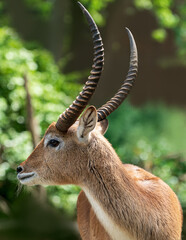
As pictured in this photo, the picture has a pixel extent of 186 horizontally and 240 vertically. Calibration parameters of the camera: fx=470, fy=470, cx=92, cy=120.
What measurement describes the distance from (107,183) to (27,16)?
11.7 m

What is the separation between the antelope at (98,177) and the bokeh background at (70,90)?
0.57 metres

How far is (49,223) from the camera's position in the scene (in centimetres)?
748

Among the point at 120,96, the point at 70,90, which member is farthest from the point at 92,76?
the point at 70,90

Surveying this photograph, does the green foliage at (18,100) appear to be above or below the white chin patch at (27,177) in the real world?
below

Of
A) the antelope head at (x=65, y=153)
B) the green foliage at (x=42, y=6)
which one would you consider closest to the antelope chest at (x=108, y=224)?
the antelope head at (x=65, y=153)

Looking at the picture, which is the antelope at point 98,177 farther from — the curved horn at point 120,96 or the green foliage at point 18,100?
the green foliage at point 18,100

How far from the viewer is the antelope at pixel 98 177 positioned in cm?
402

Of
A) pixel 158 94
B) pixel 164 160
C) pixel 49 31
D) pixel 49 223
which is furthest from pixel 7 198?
pixel 158 94

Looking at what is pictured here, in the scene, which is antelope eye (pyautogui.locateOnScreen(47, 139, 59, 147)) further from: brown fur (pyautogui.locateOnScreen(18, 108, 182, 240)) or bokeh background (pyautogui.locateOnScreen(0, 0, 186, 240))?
bokeh background (pyautogui.locateOnScreen(0, 0, 186, 240))

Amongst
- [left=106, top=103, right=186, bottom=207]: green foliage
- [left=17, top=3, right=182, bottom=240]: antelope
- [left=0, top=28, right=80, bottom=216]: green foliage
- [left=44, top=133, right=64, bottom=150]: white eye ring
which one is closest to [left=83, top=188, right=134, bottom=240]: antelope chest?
[left=17, top=3, right=182, bottom=240]: antelope

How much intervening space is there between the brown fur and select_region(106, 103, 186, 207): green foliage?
2852 millimetres

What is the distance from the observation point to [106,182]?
409cm

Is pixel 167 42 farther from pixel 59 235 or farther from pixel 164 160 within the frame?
pixel 59 235

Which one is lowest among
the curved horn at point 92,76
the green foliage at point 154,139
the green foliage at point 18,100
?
the green foliage at point 154,139
